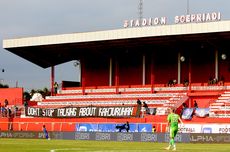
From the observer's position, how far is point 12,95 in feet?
269

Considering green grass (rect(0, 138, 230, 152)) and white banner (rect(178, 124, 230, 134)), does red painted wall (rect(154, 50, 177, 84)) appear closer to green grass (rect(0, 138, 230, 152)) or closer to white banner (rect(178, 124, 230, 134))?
white banner (rect(178, 124, 230, 134))

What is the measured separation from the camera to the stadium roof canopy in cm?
6525

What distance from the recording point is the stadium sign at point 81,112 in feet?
212

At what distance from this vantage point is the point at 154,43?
70.0 meters

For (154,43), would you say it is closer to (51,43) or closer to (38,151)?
(51,43)

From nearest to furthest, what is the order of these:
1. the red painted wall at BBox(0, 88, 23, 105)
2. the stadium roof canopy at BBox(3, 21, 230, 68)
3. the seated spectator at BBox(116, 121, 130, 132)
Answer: the seated spectator at BBox(116, 121, 130, 132) → the stadium roof canopy at BBox(3, 21, 230, 68) → the red painted wall at BBox(0, 88, 23, 105)

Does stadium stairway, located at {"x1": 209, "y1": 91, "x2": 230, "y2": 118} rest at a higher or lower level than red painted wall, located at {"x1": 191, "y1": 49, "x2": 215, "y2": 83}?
lower

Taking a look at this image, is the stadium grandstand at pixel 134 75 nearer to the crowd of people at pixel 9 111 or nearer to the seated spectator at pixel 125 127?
the crowd of people at pixel 9 111

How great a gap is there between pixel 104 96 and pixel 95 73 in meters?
8.87

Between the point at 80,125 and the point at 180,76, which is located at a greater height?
the point at 180,76

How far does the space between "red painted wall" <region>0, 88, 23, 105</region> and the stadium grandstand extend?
5.5 inches

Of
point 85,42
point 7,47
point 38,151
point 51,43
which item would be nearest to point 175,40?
point 85,42

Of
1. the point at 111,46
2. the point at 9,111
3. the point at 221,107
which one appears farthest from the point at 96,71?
the point at 221,107

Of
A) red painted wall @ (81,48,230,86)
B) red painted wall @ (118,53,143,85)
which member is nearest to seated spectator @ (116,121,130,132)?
red painted wall @ (81,48,230,86)
